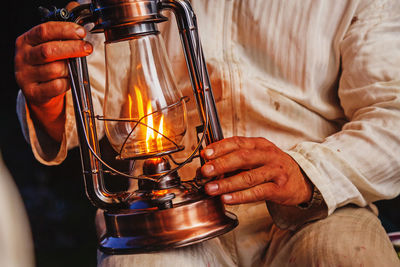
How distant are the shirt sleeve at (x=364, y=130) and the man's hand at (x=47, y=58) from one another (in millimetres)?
389

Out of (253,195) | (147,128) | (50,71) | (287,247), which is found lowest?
(287,247)

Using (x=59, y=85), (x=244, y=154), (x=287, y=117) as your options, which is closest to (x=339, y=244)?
(x=244, y=154)

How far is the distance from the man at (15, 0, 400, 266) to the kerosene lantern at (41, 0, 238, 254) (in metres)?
0.03

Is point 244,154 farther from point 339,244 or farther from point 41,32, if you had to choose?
point 41,32

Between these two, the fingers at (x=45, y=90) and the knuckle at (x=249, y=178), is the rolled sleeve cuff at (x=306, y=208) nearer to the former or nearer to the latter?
the knuckle at (x=249, y=178)

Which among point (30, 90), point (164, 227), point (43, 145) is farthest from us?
point (43, 145)

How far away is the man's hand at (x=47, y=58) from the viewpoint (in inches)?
28.8

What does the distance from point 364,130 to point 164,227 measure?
42cm

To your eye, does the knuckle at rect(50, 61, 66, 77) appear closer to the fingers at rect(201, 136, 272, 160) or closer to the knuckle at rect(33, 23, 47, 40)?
the knuckle at rect(33, 23, 47, 40)

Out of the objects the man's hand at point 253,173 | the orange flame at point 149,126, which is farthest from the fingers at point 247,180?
the orange flame at point 149,126

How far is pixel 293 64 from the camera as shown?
1013mm

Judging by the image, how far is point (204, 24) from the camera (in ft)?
3.32

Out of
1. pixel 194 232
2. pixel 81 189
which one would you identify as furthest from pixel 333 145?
pixel 81 189

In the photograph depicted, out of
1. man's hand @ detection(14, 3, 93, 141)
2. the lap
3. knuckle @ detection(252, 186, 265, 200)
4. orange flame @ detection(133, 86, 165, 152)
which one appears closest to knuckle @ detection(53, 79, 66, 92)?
man's hand @ detection(14, 3, 93, 141)
